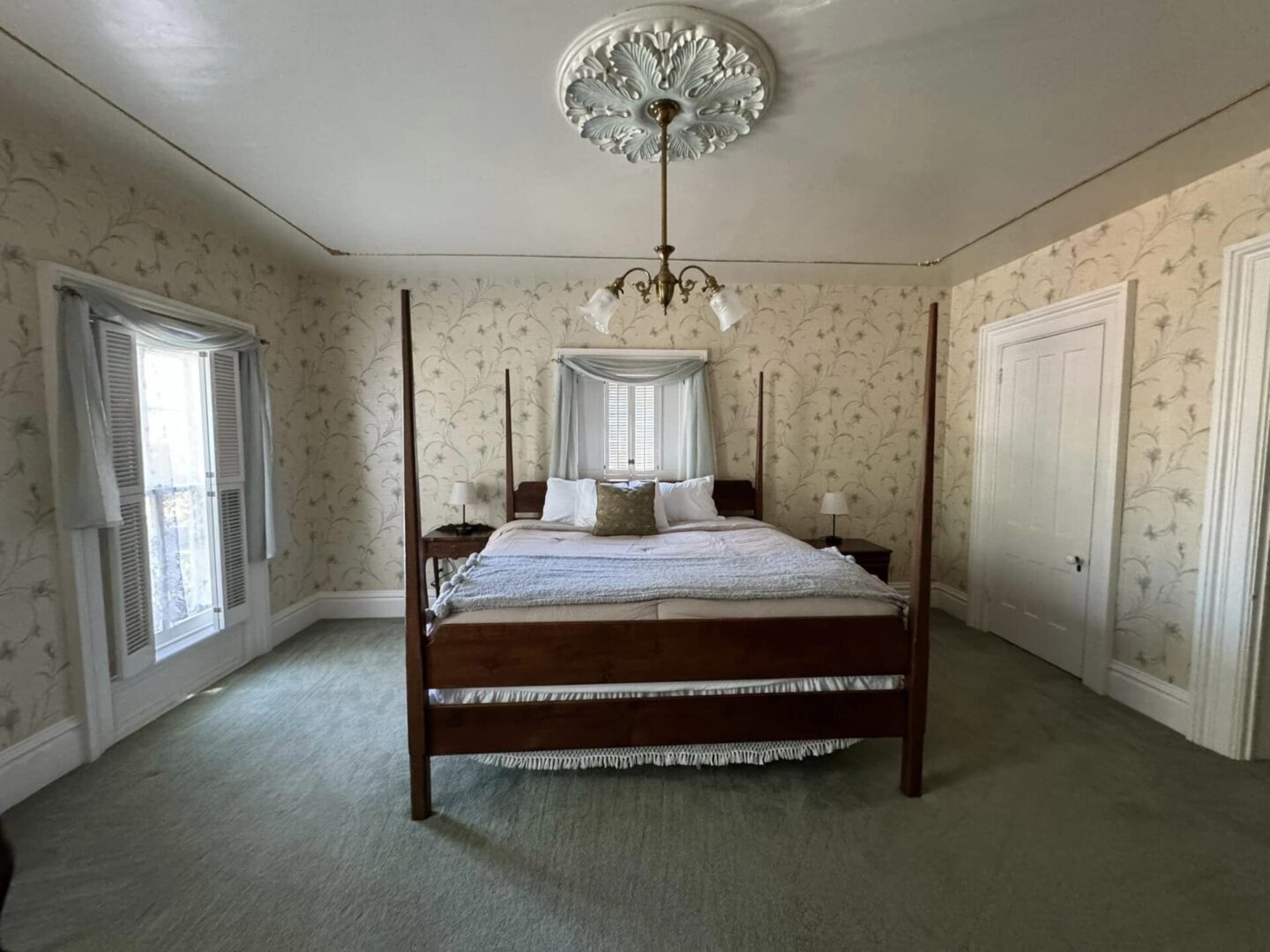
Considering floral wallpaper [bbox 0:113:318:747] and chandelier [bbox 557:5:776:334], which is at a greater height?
chandelier [bbox 557:5:776:334]

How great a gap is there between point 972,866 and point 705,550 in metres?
1.49

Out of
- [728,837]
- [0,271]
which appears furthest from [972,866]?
[0,271]

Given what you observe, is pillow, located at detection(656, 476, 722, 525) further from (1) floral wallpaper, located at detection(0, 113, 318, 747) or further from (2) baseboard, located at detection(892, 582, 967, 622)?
(1) floral wallpaper, located at detection(0, 113, 318, 747)

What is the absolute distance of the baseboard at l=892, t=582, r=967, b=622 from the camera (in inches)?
149

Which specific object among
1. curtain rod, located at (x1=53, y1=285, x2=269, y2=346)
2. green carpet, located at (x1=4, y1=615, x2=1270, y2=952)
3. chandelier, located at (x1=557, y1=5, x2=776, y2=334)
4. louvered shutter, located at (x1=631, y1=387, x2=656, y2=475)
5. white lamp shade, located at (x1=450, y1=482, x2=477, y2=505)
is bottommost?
green carpet, located at (x1=4, y1=615, x2=1270, y2=952)

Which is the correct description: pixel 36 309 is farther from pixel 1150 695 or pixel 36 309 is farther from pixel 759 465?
pixel 1150 695

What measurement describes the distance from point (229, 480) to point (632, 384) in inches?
101

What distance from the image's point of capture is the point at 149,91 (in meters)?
1.75

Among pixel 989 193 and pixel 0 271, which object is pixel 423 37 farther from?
pixel 989 193

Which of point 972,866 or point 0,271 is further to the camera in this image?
point 0,271

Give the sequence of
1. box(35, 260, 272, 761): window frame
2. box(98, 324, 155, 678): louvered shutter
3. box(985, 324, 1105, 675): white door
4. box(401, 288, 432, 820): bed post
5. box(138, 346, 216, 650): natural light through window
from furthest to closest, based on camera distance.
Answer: box(985, 324, 1105, 675): white door < box(138, 346, 216, 650): natural light through window < box(98, 324, 155, 678): louvered shutter < box(35, 260, 272, 761): window frame < box(401, 288, 432, 820): bed post

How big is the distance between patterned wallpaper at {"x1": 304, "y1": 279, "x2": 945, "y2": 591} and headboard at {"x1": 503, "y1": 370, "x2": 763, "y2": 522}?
0.32 ft

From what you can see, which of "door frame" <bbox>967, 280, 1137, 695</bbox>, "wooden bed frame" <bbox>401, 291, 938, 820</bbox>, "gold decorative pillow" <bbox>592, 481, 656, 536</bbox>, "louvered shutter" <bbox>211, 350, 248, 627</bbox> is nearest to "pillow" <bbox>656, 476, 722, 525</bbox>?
"gold decorative pillow" <bbox>592, 481, 656, 536</bbox>

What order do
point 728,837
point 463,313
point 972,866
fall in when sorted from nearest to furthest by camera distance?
point 972,866 < point 728,837 < point 463,313
